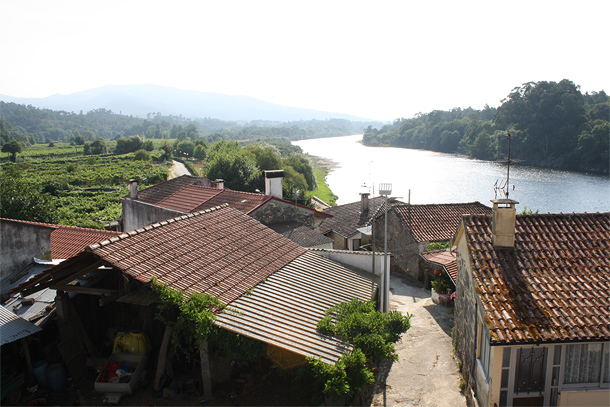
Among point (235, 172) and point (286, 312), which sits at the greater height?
point (286, 312)

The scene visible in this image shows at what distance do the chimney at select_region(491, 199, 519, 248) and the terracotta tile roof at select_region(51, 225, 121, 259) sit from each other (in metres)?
12.5

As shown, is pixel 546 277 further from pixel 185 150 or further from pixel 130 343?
pixel 185 150

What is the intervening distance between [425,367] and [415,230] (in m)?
11.9

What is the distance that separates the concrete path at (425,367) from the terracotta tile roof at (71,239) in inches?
420

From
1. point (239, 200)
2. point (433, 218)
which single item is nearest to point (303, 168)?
point (433, 218)

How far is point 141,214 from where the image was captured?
21656 millimetres

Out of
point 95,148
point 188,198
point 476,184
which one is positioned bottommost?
point 476,184

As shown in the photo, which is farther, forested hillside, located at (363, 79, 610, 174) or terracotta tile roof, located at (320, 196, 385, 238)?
forested hillside, located at (363, 79, 610, 174)

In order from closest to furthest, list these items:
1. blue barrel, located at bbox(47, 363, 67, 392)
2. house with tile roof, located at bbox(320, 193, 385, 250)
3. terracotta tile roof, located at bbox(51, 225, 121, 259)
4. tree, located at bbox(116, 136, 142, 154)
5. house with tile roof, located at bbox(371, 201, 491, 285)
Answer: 1. blue barrel, located at bbox(47, 363, 67, 392)
2. terracotta tile roof, located at bbox(51, 225, 121, 259)
3. house with tile roof, located at bbox(371, 201, 491, 285)
4. house with tile roof, located at bbox(320, 193, 385, 250)
5. tree, located at bbox(116, 136, 142, 154)

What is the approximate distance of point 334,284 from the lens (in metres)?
10.9

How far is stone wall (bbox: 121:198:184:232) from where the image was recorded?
64.5 feet

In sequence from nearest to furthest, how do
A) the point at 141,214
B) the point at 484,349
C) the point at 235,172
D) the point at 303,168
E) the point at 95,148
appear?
the point at 484,349 < the point at 141,214 < the point at 235,172 < the point at 303,168 < the point at 95,148

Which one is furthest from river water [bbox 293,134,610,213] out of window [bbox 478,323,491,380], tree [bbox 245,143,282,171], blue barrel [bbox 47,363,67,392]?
blue barrel [bbox 47,363,67,392]

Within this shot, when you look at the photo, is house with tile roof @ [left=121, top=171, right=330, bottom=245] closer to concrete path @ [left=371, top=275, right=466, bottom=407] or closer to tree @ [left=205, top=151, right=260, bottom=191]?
concrete path @ [left=371, top=275, right=466, bottom=407]
